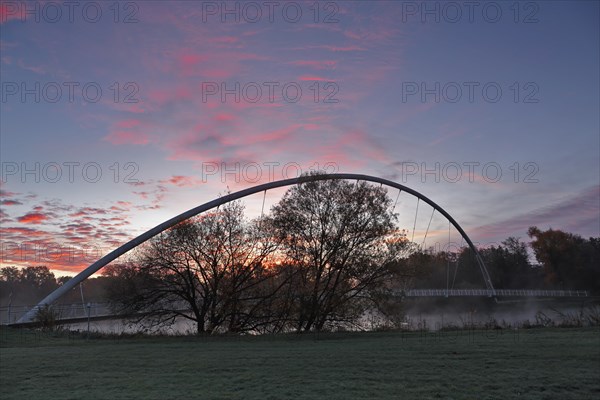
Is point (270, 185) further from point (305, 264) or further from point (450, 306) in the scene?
point (450, 306)

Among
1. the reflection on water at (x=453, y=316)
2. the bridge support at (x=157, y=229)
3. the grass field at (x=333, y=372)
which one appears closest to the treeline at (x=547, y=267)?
the reflection on water at (x=453, y=316)

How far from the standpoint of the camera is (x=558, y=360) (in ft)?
33.6

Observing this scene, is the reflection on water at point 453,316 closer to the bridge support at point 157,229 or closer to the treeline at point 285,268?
the treeline at point 285,268

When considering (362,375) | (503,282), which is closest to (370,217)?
(362,375)

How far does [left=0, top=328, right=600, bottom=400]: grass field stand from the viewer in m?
8.20

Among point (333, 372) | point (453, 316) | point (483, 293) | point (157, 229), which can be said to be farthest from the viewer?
point (483, 293)

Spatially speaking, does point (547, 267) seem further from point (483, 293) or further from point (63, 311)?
point (63, 311)

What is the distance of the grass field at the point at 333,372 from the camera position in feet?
26.9

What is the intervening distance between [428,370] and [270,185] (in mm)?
29184

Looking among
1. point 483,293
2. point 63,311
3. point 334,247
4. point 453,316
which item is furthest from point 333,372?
point 483,293

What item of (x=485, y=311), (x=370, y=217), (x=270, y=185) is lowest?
(x=485, y=311)

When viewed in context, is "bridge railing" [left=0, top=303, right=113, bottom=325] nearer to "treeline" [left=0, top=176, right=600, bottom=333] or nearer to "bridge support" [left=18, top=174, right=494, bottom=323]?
"bridge support" [left=18, top=174, right=494, bottom=323]

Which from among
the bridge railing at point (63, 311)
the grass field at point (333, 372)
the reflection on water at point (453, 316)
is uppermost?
the grass field at point (333, 372)

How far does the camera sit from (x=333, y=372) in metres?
10.1
